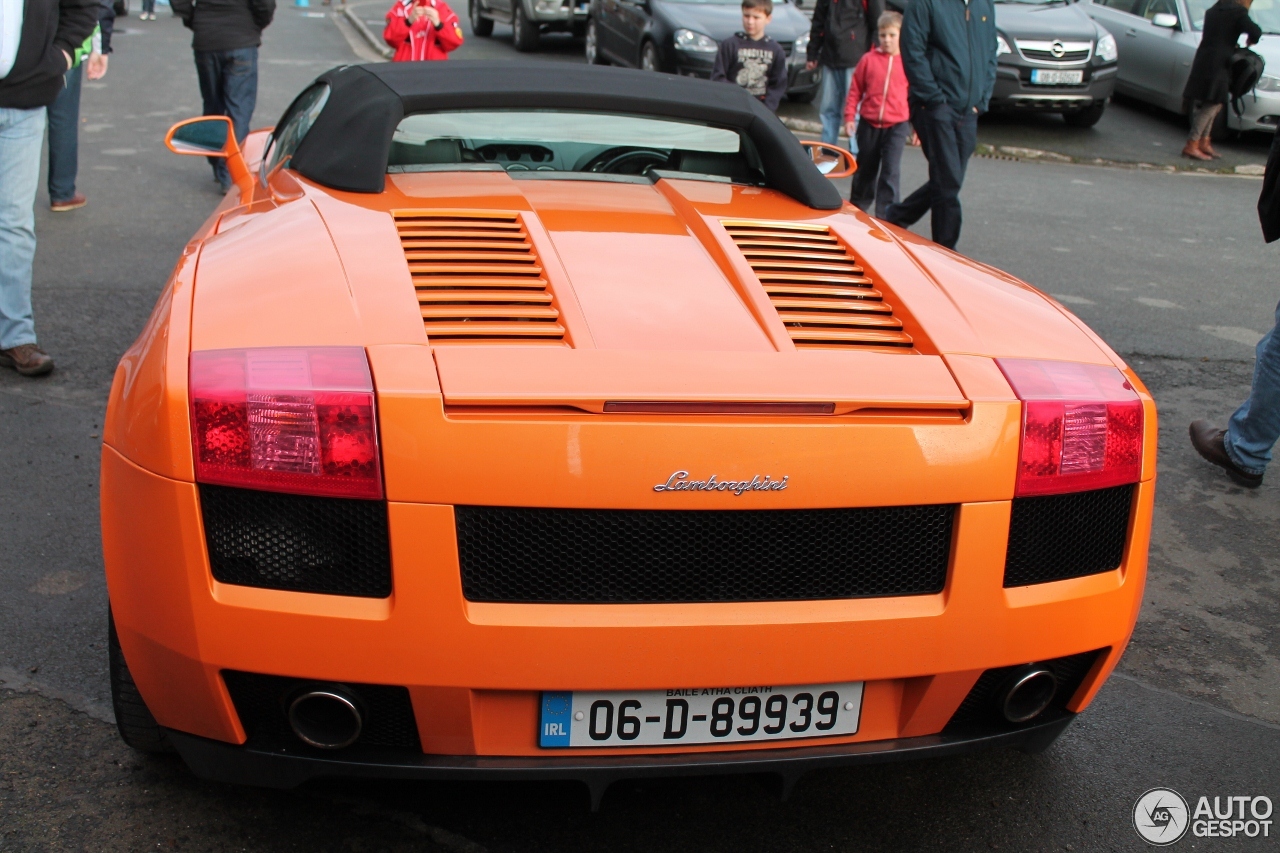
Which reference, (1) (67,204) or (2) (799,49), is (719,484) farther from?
(2) (799,49)

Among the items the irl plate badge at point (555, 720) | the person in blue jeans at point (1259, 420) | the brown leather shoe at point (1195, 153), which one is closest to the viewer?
the irl plate badge at point (555, 720)

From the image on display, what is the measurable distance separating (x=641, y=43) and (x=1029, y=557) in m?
12.3

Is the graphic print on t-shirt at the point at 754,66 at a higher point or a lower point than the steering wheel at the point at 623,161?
lower

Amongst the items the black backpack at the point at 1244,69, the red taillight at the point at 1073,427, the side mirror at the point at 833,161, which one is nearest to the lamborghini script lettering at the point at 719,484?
the red taillight at the point at 1073,427

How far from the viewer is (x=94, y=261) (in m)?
6.68

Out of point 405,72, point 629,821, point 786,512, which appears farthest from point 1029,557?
point 405,72

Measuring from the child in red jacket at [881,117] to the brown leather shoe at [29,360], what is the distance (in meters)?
5.87

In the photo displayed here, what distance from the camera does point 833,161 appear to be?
13.2ft

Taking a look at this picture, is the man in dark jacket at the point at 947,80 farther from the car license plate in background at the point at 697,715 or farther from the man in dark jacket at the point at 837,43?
the car license plate in background at the point at 697,715

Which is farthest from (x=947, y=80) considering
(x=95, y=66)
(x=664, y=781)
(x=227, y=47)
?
(x=664, y=781)

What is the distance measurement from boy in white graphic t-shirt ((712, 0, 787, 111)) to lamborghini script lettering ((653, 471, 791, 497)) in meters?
7.93

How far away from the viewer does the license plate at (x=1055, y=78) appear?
1339 centimetres

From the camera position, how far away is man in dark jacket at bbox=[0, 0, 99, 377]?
15.8 ft

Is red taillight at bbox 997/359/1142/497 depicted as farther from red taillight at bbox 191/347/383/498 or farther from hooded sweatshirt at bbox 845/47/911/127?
hooded sweatshirt at bbox 845/47/911/127
